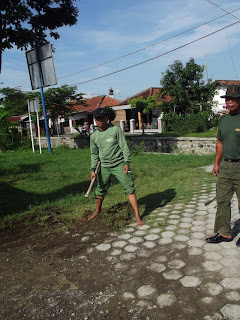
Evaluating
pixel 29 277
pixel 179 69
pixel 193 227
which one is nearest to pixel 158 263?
pixel 193 227

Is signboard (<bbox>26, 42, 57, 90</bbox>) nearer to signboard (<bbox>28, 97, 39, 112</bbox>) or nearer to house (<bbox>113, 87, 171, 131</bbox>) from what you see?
signboard (<bbox>28, 97, 39, 112</bbox>)

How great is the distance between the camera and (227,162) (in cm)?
325

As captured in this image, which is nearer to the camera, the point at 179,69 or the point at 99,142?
the point at 99,142

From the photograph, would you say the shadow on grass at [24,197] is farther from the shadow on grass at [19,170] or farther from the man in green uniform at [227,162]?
the man in green uniform at [227,162]

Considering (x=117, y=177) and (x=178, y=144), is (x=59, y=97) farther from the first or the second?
(x=117, y=177)

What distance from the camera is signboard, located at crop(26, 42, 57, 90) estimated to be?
14164mm

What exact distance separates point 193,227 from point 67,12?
1007 centimetres

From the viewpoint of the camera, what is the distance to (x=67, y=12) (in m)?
10.9

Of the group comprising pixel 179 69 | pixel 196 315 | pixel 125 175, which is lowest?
pixel 196 315

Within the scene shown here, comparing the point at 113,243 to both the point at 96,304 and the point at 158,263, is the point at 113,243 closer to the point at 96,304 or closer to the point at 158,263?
the point at 158,263

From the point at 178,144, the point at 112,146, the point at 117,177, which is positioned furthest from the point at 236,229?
the point at 178,144

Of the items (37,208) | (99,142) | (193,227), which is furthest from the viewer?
(37,208)

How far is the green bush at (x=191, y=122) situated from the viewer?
21.3 m

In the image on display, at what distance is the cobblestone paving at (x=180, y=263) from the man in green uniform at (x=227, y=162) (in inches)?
9.6
